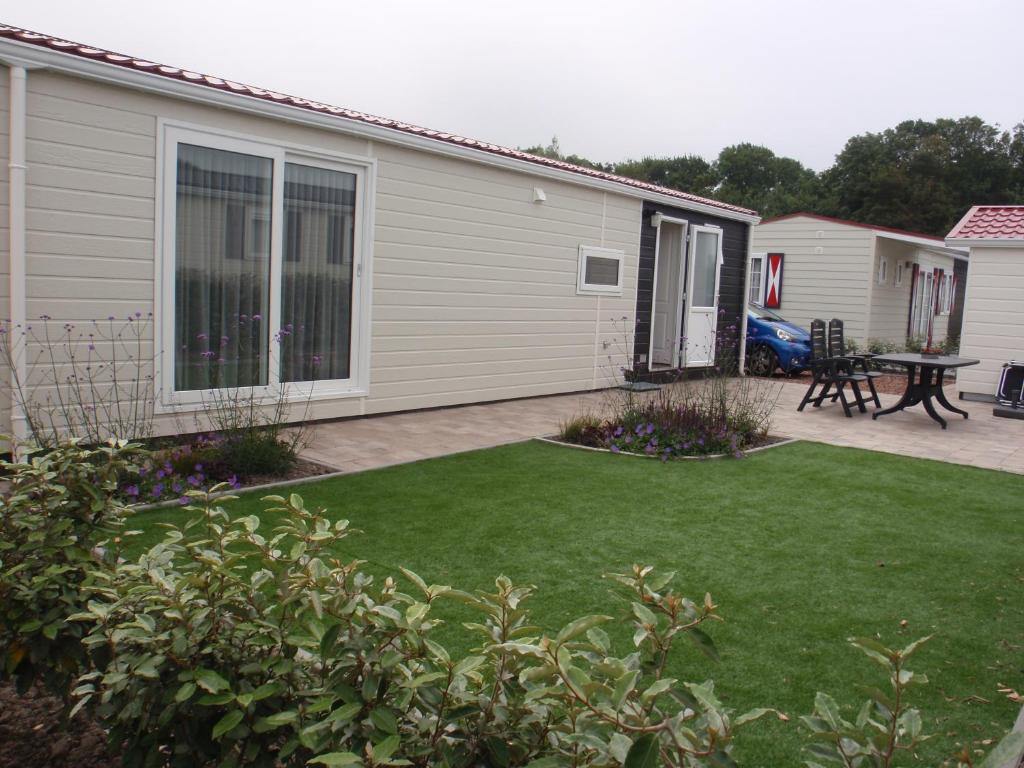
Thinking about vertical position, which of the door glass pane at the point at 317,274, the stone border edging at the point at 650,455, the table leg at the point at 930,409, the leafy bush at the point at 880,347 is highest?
the door glass pane at the point at 317,274

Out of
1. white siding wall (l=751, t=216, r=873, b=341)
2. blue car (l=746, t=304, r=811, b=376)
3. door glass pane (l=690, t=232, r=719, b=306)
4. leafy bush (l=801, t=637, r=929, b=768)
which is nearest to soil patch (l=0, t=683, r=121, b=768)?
leafy bush (l=801, t=637, r=929, b=768)

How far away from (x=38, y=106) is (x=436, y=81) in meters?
26.2

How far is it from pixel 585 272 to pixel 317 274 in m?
4.10

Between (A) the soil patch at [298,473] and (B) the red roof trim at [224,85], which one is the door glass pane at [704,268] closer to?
(B) the red roof trim at [224,85]

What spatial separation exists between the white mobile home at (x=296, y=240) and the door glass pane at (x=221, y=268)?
2 centimetres

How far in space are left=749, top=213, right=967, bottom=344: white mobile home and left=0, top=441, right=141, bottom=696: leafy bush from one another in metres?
17.5

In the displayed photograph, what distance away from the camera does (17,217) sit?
5531mm

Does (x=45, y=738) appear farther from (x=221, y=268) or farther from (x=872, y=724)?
(x=221, y=268)

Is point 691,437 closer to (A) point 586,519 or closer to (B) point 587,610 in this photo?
(A) point 586,519

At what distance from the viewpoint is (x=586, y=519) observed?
505 cm

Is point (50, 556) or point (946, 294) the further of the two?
point (946, 294)

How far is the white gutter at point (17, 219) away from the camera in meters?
5.50

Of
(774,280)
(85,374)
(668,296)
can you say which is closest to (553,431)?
(85,374)

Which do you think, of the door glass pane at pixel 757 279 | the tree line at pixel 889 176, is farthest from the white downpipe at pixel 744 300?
the tree line at pixel 889 176
